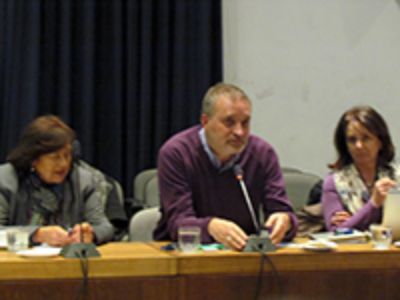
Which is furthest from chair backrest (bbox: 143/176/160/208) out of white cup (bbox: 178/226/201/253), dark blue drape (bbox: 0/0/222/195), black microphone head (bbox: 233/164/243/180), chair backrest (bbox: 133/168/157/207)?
white cup (bbox: 178/226/201/253)

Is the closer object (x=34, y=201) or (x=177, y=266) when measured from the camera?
(x=177, y=266)

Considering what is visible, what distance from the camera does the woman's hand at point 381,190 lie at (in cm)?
273

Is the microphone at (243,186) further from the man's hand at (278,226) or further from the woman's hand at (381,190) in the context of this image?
the woman's hand at (381,190)

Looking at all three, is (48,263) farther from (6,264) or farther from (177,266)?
(177,266)

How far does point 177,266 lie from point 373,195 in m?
1.08

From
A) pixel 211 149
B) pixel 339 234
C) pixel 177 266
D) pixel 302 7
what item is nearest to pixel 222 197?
pixel 211 149

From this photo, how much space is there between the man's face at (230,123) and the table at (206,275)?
20.2 inches

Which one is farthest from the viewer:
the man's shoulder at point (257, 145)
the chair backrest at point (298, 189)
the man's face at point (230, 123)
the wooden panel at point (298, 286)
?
the chair backrest at point (298, 189)

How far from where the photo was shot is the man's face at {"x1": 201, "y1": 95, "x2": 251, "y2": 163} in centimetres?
256

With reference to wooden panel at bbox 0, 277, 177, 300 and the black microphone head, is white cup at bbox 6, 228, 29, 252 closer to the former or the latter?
wooden panel at bbox 0, 277, 177, 300

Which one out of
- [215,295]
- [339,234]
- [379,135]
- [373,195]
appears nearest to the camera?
[215,295]

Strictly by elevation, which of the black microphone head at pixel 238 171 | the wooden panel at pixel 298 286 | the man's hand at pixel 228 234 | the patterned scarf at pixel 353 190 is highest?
the black microphone head at pixel 238 171

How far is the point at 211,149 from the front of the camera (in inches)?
107

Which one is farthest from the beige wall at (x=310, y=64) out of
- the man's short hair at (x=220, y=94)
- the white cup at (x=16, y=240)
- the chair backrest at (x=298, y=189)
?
the white cup at (x=16, y=240)
